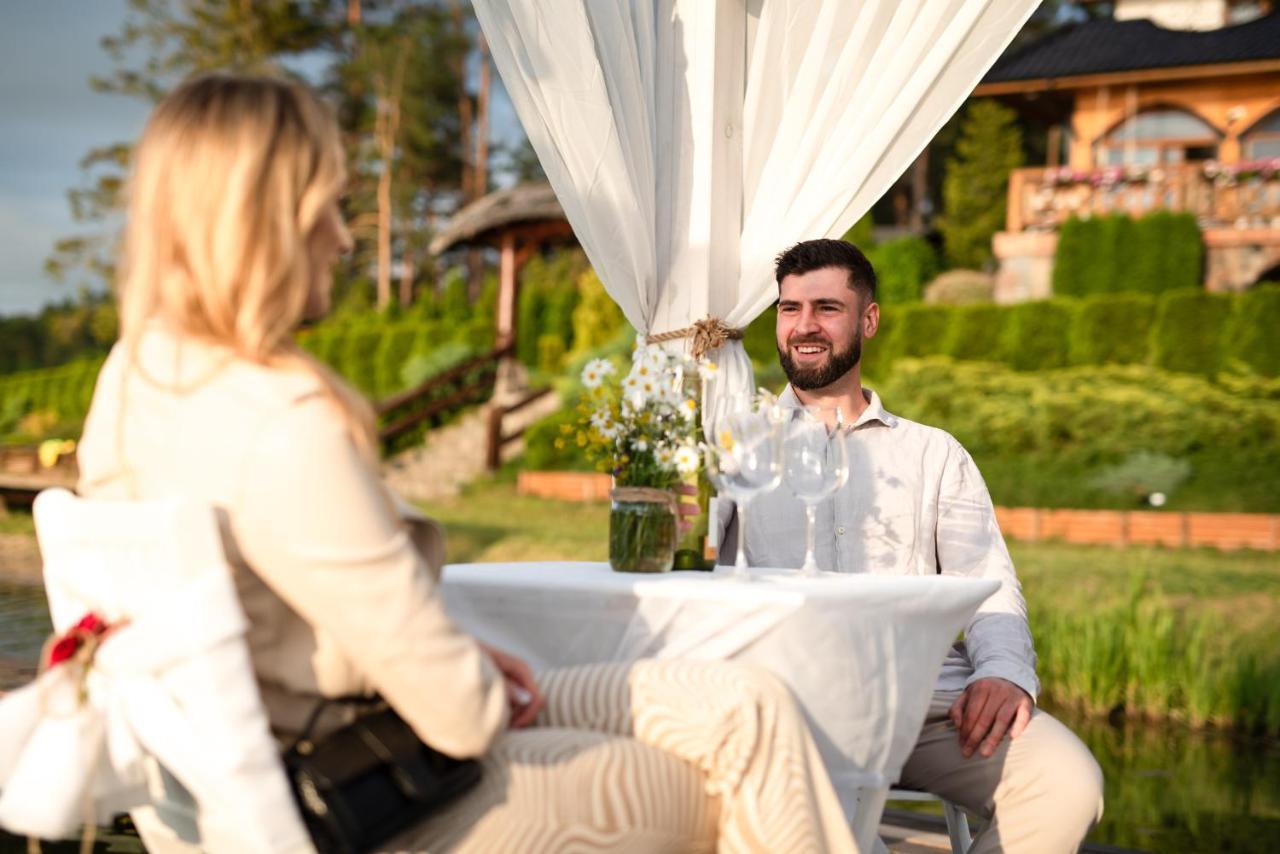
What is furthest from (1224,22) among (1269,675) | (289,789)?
(289,789)

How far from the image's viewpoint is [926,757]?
8.77ft

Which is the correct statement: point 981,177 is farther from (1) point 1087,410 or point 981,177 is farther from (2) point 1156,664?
(2) point 1156,664

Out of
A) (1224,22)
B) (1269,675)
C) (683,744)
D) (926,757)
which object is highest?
(1224,22)

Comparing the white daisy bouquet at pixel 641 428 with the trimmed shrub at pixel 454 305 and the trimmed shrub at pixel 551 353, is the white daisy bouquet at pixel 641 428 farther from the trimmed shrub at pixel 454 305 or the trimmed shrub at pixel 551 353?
the trimmed shrub at pixel 454 305

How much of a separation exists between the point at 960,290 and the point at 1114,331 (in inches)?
144

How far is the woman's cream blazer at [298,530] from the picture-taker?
4.97 feet

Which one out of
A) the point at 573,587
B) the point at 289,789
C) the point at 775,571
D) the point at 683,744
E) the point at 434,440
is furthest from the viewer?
the point at 434,440

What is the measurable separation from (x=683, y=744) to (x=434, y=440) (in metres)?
14.8

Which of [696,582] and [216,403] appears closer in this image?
[216,403]

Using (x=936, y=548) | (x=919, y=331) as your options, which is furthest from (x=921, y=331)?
(x=936, y=548)

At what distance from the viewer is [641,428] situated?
2.46 m

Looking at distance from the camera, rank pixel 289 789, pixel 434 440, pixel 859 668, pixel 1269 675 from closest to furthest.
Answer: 1. pixel 289 789
2. pixel 859 668
3. pixel 1269 675
4. pixel 434 440

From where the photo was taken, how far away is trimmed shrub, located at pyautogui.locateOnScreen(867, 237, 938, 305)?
18.2 metres

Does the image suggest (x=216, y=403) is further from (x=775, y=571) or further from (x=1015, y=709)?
(x=1015, y=709)
